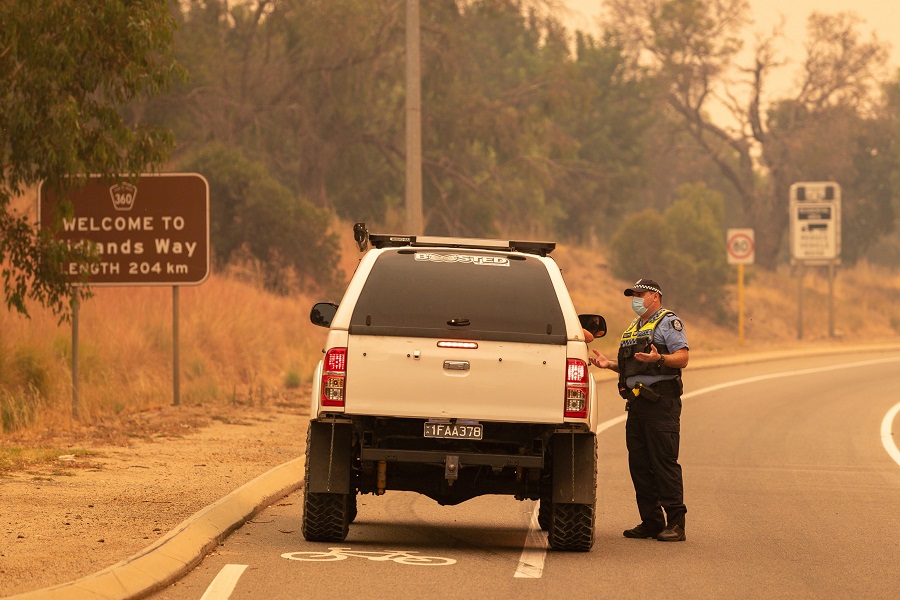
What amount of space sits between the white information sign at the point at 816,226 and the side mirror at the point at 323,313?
36605 millimetres

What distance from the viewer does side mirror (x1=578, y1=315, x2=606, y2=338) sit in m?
10.9

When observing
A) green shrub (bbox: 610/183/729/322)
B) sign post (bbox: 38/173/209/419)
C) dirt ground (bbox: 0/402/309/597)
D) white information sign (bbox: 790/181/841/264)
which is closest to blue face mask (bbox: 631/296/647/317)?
dirt ground (bbox: 0/402/309/597)

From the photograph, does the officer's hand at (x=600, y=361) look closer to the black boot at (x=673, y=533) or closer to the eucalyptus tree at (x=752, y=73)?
the black boot at (x=673, y=533)

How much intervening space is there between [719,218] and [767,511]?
43648mm

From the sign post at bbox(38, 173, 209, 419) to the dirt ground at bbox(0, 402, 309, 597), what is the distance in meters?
1.71

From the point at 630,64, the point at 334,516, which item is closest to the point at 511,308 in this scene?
the point at 334,516

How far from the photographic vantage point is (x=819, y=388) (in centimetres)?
2734

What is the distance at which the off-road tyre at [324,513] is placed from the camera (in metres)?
10.0

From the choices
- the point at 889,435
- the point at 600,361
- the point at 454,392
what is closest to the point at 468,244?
the point at 600,361

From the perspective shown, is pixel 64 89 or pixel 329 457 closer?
pixel 329 457

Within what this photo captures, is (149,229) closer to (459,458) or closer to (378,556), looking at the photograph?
(378,556)

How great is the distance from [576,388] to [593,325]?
144 centimetres

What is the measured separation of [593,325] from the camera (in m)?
11.0

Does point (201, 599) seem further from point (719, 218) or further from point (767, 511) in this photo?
point (719, 218)
